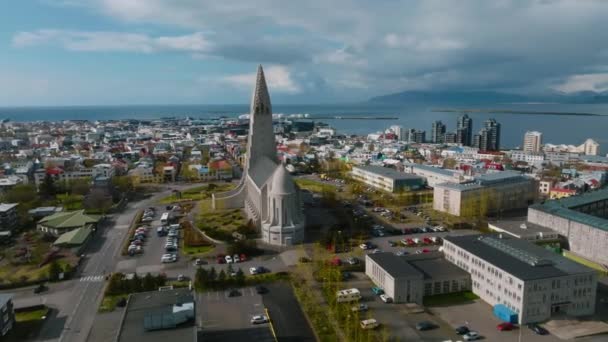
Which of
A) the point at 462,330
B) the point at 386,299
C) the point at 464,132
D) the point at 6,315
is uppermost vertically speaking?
the point at 464,132

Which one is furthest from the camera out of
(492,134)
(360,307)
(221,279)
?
(492,134)

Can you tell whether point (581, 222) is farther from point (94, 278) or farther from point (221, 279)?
point (94, 278)

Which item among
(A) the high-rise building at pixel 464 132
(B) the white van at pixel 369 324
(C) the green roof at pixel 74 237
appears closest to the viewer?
(B) the white van at pixel 369 324

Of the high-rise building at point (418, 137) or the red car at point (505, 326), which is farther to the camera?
the high-rise building at point (418, 137)

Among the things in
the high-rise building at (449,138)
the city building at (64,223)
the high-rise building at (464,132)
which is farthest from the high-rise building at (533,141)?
the city building at (64,223)

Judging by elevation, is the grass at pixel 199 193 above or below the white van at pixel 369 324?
above

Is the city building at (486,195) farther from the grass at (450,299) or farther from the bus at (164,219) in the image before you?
the bus at (164,219)

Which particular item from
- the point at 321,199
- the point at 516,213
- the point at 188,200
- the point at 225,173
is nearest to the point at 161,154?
the point at 225,173

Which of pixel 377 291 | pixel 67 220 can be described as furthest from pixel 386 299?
pixel 67 220
